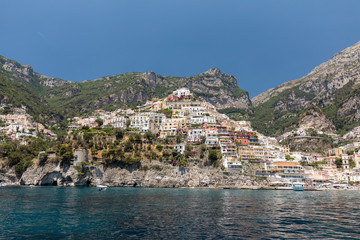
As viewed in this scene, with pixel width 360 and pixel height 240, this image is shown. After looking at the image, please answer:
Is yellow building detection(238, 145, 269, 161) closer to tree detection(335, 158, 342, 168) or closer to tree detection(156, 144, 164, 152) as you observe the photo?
tree detection(156, 144, 164, 152)

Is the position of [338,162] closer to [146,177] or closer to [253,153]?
[253,153]

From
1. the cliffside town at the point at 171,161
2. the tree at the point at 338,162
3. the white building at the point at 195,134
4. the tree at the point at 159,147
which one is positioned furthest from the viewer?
the tree at the point at 338,162

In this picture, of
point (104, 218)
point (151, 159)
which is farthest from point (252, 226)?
point (151, 159)

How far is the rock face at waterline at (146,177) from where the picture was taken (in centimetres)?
7750

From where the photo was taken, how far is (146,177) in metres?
79.9

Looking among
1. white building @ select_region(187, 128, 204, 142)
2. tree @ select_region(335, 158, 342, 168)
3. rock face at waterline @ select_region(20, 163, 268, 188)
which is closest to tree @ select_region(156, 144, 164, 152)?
rock face at waterline @ select_region(20, 163, 268, 188)

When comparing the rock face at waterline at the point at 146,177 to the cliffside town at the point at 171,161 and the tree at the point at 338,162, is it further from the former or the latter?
the tree at the point at 338,162

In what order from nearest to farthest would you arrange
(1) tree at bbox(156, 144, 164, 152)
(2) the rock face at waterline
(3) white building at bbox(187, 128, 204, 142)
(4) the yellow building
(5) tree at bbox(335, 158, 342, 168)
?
(2) the rock face at waterline, (1) tree at bbox(156, 144, 164, 152), (4) the yellow building, (3) white building at bbox(187, 128, 204, 142), (5) tree at bbox(335, 158, 342, 168)

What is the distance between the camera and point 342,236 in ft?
57.8

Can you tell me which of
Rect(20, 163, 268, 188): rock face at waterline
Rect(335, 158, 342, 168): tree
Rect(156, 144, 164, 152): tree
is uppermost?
Rect(156, 144, 164, 152): tree

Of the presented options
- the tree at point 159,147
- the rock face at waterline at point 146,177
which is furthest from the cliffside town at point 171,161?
the tree at point 159,147

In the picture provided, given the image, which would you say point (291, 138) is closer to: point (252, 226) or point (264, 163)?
point (264, 163)

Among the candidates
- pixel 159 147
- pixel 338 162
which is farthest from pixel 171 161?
pixel 338 162

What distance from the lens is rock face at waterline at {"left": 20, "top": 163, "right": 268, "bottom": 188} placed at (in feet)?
254
